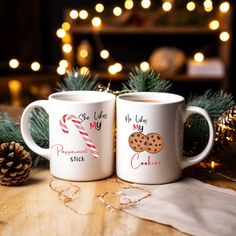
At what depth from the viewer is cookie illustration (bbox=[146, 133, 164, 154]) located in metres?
0.79

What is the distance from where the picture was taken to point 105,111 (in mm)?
823

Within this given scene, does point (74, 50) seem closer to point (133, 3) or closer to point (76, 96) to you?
point (133, 3)

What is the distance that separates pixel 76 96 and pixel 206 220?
350 mm

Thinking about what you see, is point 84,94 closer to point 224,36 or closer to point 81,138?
point 81,138

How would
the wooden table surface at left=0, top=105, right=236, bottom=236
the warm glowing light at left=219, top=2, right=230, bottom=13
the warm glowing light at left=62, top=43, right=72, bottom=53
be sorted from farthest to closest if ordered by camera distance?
the warm glowing light at left=62, top=43, right=72, bottom=53
the warm glowing light at left=219, top=2, right=230, bottom=13
the wooden table surface at left=0, top=105, right=236, bottom=236

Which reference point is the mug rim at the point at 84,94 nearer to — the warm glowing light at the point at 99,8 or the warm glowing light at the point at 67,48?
the warm glowing light at the point at 67,48

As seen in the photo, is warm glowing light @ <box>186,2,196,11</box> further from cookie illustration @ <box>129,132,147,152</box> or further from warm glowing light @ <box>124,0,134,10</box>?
cookie illustration @ <box>129,132,147,152</box>

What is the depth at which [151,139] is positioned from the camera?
79 centimetres

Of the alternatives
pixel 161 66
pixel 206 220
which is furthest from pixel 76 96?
pixel 161 66

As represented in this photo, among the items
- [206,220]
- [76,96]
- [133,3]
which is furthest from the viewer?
[133,3]

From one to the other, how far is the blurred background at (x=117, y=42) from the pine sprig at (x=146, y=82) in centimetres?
201

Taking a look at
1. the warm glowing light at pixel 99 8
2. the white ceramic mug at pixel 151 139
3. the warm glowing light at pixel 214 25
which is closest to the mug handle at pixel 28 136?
the white ceramic mug at pixel 151 139

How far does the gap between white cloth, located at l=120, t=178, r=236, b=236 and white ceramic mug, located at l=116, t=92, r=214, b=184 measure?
0.08ft

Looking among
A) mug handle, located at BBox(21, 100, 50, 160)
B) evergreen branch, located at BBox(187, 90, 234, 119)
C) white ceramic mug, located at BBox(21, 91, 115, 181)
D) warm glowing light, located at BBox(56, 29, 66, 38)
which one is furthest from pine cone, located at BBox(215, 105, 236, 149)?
warm glowing light, located at BBox(56, 29, 66, 38)
